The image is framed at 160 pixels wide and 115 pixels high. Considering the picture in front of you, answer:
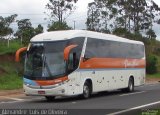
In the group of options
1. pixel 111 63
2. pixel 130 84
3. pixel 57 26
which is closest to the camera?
pixel 111 63

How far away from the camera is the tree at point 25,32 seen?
147 feet

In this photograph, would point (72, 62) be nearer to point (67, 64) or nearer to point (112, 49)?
point (67, 64)

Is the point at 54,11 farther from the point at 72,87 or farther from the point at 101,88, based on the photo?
the point at 72,87

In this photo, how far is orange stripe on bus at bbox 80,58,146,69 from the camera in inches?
976

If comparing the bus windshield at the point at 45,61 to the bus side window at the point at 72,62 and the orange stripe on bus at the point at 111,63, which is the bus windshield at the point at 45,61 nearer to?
the bus side window at the point at 72,62

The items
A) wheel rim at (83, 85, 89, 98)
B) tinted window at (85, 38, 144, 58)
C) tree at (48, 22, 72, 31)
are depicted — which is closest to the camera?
wheel rim at (83, 85, 89, 98)

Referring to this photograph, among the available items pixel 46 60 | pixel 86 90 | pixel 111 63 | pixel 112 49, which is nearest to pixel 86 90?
pixel 86 90

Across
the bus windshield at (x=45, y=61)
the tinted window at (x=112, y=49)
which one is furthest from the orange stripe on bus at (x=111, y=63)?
the bus windshield at (x=45, y=61)

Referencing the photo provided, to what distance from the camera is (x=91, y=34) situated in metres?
25.5

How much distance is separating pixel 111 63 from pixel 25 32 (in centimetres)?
1897

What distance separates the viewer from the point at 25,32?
45344mm

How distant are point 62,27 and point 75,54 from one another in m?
21.5

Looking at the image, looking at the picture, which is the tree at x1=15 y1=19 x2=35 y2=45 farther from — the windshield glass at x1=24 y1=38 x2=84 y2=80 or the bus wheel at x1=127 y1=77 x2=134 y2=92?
the windshield glass at x1=24 y1=38 x2=84 y2=80

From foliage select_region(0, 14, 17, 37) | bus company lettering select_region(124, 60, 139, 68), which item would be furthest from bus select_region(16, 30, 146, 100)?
foliage select_region(0, 14, 17, 37)
